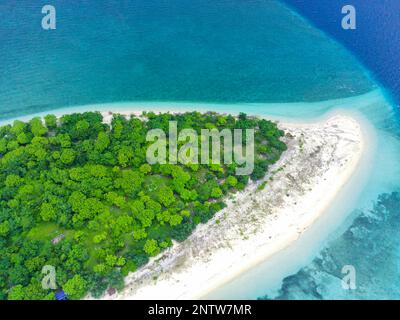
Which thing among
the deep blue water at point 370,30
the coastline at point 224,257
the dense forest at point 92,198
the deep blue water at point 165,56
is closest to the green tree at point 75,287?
the dense forest at point 92,198

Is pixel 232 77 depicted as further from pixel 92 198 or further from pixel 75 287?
pixel 75 287

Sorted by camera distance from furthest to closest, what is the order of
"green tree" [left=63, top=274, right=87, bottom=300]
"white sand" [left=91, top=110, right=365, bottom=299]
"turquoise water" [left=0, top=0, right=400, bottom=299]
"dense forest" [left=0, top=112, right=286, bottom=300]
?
"turquoise water" [left=0, top=0, right=400, bottom=299]
"white sand" [left=91, top=110, right=365, bottom=299]
"dense forest" [left=0, top=112, right=286, bottom=300]
"green tree" [left=63, top=274, right=87, bottom=300]

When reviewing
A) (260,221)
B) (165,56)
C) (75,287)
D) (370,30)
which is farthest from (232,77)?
(75,287)

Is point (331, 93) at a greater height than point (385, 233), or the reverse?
point (331, 93)

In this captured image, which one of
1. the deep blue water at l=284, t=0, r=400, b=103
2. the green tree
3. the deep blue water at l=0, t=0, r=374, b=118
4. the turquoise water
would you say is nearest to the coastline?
the turquoise water

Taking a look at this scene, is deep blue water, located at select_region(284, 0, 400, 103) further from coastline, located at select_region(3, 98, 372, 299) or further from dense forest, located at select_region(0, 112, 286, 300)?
Answer: dense forest, located at select_region(0, 112, 286, 300)

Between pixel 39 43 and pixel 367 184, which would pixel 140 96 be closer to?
pixel 39 43

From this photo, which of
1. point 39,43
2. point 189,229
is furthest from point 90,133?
point 39,43
